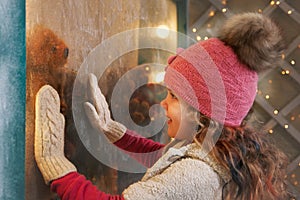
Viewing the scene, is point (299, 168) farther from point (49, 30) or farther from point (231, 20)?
point (49, 30)

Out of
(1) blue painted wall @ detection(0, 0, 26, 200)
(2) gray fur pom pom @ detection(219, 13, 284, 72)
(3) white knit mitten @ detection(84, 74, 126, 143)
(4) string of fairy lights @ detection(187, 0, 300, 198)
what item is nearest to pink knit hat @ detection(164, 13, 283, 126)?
(2) gray fur pom pom @ detection(219, 13, 284, 72)

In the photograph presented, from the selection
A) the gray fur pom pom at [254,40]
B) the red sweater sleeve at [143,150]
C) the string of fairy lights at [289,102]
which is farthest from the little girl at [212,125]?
the string of fairy lights at [289,102]

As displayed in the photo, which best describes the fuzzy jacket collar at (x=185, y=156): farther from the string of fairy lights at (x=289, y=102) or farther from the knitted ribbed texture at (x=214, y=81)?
the string of fairy lights at (x=289, y=102)

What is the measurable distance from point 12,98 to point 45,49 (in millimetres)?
128

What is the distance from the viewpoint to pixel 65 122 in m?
0.64

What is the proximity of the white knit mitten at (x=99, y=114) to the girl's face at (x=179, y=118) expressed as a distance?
94 millimetres

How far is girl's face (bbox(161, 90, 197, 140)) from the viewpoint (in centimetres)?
68

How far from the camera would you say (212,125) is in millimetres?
661

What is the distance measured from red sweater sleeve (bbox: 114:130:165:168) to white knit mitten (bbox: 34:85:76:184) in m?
0.23

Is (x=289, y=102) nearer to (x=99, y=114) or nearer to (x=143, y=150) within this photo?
(x=143, y=150)

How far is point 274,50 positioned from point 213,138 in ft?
0.49

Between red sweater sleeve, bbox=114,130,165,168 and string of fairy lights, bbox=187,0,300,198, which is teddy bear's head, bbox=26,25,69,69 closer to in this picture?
red sweater sleeve, bbox=114,130,165,168

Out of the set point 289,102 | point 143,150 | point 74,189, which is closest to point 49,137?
point 74,189

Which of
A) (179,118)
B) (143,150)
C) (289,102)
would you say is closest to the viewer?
(179,118)
